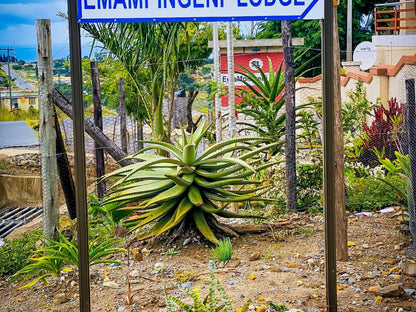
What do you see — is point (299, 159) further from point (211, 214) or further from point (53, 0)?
point (53, 0)

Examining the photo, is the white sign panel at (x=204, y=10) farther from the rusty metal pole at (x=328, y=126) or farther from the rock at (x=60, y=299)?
the rock at (x=60, y=299)

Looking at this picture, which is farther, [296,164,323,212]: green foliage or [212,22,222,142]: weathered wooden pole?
[212,22,222,142]: weathered wooden pole

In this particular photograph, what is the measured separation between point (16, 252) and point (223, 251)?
164cm

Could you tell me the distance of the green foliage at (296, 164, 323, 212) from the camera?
18.6 feet

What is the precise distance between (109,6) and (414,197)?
271cm

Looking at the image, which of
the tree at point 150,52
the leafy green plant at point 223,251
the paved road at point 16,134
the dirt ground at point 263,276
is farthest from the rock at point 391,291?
the paved road at point 16,134

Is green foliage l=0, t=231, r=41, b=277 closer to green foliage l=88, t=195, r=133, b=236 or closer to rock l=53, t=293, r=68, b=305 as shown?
green foliage l=88, t=195, r=133, b=236

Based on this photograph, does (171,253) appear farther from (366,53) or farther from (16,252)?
(366,53)

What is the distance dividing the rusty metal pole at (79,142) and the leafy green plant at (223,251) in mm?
1606

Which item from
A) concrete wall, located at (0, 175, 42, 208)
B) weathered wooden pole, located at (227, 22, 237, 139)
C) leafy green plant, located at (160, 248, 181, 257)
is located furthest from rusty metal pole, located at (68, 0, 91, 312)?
concrete wall, located at (0, 175, 42, 208)

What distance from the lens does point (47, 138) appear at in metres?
4.70

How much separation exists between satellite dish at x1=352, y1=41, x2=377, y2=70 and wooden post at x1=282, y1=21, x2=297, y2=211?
2921 mm

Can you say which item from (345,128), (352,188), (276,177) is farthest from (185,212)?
(345,128)

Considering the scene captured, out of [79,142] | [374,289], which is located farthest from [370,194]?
[79,142]
